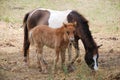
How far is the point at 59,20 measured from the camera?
406 inches

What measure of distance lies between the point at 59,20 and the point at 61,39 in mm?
1315

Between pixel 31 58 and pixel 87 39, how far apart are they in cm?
222

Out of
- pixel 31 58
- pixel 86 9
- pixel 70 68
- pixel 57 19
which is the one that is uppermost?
pixel 57 19

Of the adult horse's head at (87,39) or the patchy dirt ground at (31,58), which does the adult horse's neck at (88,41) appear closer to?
the adult horse's head at (87,39)

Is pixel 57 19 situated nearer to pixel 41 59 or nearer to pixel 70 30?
pixel 41 59

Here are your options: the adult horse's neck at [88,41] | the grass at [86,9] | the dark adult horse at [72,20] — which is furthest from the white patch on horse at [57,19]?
the grass at [86,9]

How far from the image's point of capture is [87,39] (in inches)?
379

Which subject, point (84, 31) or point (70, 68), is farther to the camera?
point (70, 68)

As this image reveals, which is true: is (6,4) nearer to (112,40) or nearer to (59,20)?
(112,40)

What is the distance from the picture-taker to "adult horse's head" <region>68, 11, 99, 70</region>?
30.7 feet

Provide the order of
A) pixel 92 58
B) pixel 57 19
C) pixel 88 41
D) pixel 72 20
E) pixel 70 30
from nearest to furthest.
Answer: pixel 70 30, pixel 92 58, pixel 88 41, pixel 72 20, pixel 57 19

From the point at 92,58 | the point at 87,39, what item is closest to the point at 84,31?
the point at 87,39

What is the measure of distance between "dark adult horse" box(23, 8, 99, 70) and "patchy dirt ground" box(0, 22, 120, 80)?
1.15ft

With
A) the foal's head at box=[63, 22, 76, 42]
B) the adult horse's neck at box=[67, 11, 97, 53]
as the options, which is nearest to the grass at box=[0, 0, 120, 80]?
the adult horse's neck at box=[67, 11, 97, 53]
